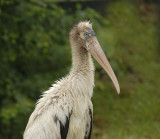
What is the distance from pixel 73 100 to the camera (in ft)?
13.9

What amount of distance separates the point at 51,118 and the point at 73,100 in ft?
0.92

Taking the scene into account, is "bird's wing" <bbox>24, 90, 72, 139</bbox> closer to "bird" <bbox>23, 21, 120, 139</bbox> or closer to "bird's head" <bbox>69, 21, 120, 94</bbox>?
"bird" <bbox>23, 21, 120, 139</bbox>

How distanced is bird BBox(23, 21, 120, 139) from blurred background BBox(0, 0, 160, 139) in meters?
1.01

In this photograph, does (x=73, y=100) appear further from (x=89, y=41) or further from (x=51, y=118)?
(x=89, y=41)

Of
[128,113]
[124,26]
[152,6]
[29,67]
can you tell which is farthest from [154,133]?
[152,6]

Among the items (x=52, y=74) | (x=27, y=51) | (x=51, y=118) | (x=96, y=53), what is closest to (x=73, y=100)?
(x=51, y=118)

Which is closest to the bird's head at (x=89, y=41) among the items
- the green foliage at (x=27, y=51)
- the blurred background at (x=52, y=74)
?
the blurred background at (x=52, y=74)

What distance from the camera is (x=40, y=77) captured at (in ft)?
23.3

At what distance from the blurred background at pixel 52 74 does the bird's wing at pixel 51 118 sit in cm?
149

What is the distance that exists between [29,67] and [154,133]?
2.42 metres

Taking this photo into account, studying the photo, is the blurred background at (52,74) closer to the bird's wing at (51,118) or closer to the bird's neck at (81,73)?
the bird's neck at (81,73)

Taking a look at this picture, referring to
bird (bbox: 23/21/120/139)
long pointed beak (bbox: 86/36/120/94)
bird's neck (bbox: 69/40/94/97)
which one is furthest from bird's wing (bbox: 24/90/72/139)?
long pointed beak (bbox: 86/36/120/94)

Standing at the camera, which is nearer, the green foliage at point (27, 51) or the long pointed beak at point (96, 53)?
the long pointed beak at point (96, 53)

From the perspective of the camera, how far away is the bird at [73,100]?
4.18 metres
